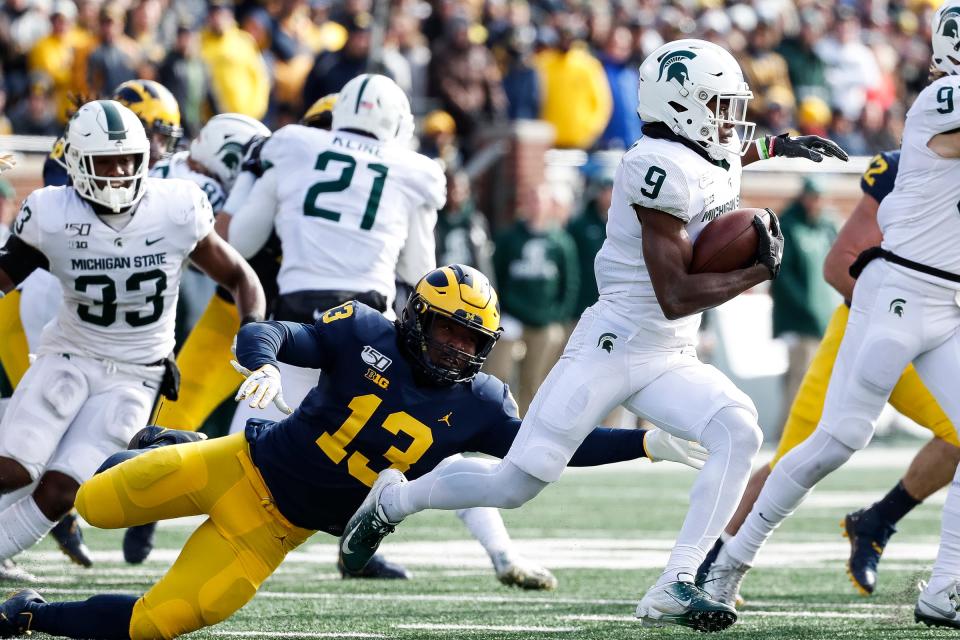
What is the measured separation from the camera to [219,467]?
450 cm

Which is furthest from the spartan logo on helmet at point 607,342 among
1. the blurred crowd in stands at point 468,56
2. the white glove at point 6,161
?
the blurred crowd in stands at point 468,56

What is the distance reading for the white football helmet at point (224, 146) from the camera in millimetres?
6949

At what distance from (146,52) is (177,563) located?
23.9 ft

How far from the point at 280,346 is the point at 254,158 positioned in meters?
2.27

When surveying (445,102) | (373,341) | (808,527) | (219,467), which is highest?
(373,341)

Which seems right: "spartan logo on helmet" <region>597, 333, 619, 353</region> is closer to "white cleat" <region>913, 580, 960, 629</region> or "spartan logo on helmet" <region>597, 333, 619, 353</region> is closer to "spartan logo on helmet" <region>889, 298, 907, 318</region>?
"spartan logo on helmet" <region>889, 298, 907, 318</region>

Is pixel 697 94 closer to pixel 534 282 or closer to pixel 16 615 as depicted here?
pixel 16 615

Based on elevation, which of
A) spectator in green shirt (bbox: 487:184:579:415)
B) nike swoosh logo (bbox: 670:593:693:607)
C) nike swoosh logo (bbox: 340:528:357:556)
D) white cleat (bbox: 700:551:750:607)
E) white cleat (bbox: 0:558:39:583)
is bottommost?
spectator in green shirt (bbox: 487:184:579:415)

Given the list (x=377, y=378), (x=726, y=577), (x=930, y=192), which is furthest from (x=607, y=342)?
(x=930, y=192)

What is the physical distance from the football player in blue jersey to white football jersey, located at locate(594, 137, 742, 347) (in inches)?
17.0

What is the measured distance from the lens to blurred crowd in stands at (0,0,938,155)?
36.1ft

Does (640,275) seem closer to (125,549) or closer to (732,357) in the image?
(125,549)

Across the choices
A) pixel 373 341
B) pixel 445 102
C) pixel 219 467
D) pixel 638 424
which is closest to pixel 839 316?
pixel 373 341

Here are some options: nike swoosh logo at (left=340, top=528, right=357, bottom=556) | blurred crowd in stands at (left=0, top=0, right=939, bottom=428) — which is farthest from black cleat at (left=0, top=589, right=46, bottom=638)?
blurred crowd in stands at (left=0, top=0, right=939, bottom=428)
